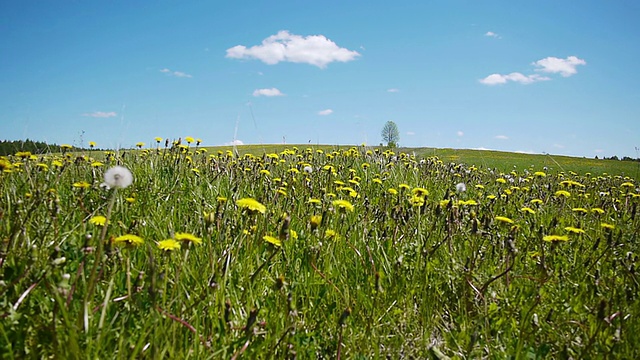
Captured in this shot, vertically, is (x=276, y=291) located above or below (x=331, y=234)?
below

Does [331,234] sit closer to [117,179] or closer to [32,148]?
[117,179]

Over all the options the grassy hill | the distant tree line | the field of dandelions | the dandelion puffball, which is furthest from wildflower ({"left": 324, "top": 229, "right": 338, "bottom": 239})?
the grassy hill

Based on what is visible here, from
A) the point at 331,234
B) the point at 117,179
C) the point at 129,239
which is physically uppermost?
the point at 117,179

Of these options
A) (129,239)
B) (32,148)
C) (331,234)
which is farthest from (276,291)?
(32,148)

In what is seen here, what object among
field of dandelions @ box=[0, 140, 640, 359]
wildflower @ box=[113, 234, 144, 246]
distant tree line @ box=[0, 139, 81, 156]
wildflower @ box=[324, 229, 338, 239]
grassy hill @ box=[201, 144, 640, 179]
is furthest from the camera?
grassy hill @ box=[201, 144, 640, 179]

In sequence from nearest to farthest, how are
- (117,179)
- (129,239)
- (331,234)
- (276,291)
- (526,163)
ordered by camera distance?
(117,179), (129,239), (276,291), (331,234), (526,163)

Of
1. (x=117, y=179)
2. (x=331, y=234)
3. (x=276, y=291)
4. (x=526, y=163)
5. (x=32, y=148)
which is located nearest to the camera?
(x=117, y=179)

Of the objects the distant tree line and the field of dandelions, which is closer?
the field of dandelions

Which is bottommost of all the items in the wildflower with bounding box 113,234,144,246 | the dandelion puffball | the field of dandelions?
the field of dandelions

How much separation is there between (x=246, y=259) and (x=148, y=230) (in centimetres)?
88

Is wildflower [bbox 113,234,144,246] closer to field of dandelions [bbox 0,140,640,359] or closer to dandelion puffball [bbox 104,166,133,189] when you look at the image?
field of dandelions [bbox 0,140,640,359]

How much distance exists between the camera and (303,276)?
2.43 meters

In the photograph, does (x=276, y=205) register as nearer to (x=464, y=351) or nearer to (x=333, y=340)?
(x=333, y=340)

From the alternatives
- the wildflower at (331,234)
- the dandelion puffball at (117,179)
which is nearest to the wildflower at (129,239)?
the dandelion puffball at (117,179)
